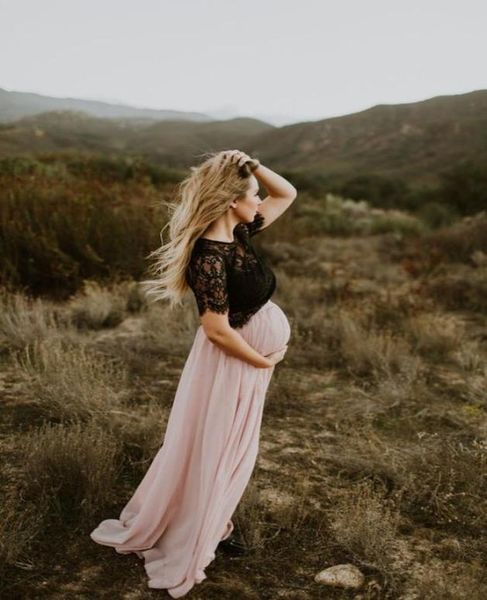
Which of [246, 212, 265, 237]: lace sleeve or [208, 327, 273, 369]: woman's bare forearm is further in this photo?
[246, 212, 265, 237]: lace sleeve

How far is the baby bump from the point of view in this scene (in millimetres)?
2688

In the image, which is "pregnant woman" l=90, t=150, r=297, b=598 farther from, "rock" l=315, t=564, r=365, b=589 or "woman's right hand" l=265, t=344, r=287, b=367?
"rock" l=315, t=564, r=365, b=589

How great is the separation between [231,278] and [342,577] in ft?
5.16

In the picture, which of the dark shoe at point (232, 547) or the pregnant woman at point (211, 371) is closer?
the pregnant woman at point (211, 371)

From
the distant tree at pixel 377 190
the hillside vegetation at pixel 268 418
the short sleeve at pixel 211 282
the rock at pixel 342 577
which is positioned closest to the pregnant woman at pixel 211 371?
the short sleeve at pixel 211 282

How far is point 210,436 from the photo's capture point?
2.64 meters

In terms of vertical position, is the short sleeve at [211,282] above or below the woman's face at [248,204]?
below

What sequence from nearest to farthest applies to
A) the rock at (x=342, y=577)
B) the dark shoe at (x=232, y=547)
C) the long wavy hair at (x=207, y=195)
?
the long wavy hair at (x=207, y=195) → the rock at (x=342, y=577) → the dark shoe at (x=232, y=547)

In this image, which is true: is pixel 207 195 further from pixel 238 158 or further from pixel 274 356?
pixel 274 356

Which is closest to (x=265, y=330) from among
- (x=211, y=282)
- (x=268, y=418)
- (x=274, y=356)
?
(x=274, y=356)

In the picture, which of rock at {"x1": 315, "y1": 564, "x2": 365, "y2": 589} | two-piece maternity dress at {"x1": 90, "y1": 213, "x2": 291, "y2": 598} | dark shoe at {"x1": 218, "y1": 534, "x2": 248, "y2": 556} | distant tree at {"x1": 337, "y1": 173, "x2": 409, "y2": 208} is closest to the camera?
two-piece maternity dress at {"x1": 90, "y1": 213, "x2": 291, "y2": 598}

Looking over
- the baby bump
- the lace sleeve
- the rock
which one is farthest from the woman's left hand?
the rock

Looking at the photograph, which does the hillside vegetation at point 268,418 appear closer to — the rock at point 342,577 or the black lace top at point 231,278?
the rock at point 342,577

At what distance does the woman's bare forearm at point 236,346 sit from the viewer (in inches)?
96.3
